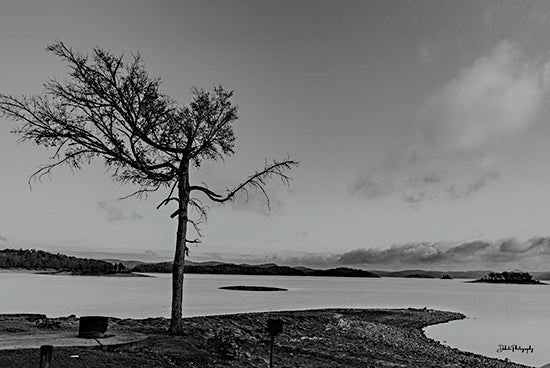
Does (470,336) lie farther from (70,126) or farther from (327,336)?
(70,126)

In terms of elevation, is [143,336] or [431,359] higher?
[143,336]

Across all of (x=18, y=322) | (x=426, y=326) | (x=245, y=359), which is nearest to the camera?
(x=245, y=359)

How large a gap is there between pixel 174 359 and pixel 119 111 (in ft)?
28.3

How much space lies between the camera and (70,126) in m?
18.8

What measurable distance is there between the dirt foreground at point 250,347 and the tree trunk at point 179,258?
55cm

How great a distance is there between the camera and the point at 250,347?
19625 millimetres

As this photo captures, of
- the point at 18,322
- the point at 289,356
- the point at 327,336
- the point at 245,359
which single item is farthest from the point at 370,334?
the point at 18,322

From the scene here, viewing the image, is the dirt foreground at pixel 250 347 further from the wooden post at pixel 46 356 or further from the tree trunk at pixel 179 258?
the wooden post at pixel 46 356

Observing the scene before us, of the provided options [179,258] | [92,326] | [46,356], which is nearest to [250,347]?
[179,258]

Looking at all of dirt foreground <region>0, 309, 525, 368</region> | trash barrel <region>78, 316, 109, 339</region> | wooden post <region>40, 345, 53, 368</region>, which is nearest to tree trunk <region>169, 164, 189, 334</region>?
dirt foreground <region>0, 309, 525, 368</region>

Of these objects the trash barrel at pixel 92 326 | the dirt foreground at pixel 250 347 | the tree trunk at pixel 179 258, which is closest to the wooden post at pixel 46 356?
the dirt foreground at pixel 250 347

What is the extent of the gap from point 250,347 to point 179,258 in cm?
408

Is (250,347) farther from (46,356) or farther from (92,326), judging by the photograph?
(46,356)

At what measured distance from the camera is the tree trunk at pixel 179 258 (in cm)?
1889
